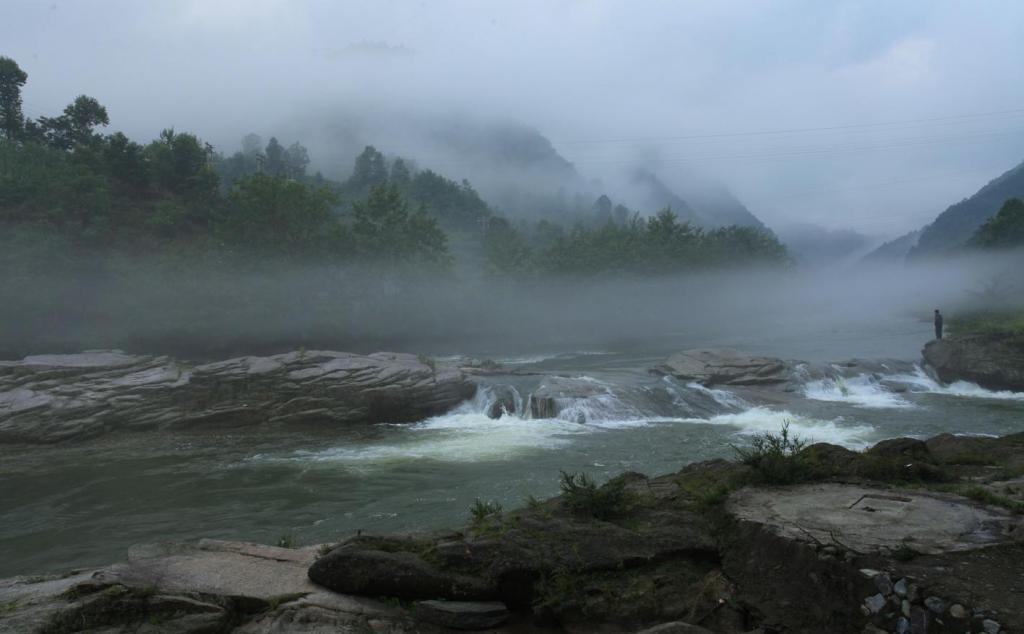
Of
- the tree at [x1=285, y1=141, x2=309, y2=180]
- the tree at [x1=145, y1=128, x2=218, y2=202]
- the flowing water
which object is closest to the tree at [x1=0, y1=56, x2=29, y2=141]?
the tree at [x1=145, y1=128, x2=218, y2=202]

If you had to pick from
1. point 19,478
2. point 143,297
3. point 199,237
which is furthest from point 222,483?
point 199,237

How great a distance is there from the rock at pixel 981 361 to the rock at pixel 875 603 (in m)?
21.4

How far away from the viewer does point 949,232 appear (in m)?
111

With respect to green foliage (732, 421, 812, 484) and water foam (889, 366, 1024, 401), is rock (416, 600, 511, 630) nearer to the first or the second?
green foliage (732, 421, 812, 484)

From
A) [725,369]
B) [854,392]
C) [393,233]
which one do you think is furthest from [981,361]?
[393,233]

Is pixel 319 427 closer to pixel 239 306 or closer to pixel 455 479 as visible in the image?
pixel 455 479

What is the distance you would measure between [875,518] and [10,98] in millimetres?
55031

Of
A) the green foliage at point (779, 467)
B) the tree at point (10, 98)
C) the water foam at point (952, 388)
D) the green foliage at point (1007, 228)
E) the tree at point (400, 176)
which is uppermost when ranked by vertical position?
the tree at point (400, 176)

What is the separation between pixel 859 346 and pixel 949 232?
97.3 meters

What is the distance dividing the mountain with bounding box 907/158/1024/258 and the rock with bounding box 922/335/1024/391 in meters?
92.4

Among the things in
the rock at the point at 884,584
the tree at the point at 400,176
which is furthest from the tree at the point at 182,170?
the tree at the point at 400,176

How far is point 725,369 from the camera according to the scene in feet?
72.2

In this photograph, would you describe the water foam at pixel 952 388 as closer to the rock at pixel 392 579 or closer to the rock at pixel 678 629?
the rock at pixel 678 629

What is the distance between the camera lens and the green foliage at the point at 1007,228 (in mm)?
49406
